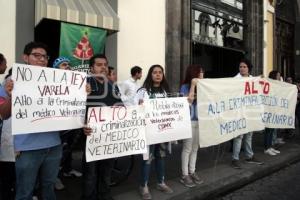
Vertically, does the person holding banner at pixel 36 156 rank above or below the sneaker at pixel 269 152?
above

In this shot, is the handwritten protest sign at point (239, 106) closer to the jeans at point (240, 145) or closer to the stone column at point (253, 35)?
the jeans at point (240, 145)

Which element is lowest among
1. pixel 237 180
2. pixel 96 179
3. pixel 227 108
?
pixel 237 180

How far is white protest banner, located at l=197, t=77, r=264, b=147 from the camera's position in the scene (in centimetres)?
600

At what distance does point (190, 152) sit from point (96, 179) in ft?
5.51

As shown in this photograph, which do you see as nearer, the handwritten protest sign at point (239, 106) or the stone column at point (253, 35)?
the handwritten protest sign at point (239, 106)

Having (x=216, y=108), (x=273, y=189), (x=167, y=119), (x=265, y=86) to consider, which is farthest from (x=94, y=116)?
(x=265, y=86)

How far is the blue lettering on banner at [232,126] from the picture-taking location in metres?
6.42

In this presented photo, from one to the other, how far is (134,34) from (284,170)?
181 inches

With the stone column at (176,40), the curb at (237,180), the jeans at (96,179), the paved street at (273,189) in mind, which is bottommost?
the paved street at (273,189)

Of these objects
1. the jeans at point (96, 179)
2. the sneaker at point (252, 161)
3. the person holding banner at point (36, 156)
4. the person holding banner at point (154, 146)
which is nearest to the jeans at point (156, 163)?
the person holding banner at point (154, 146)

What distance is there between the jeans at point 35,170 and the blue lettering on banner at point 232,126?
330cm

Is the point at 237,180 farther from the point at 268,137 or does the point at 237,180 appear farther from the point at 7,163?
the point at 7,163

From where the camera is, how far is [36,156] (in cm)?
360

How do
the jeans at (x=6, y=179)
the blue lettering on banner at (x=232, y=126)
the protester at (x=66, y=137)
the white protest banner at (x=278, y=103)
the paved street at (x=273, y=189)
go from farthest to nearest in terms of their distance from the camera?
the white protest banner at (x=278, y=103) < the blue lettering on banner at (x=232, y=126) < the paved street at (x=273, y=189) < the protester at (x=66, y=137) < the jeans at (x=6, y=179)
